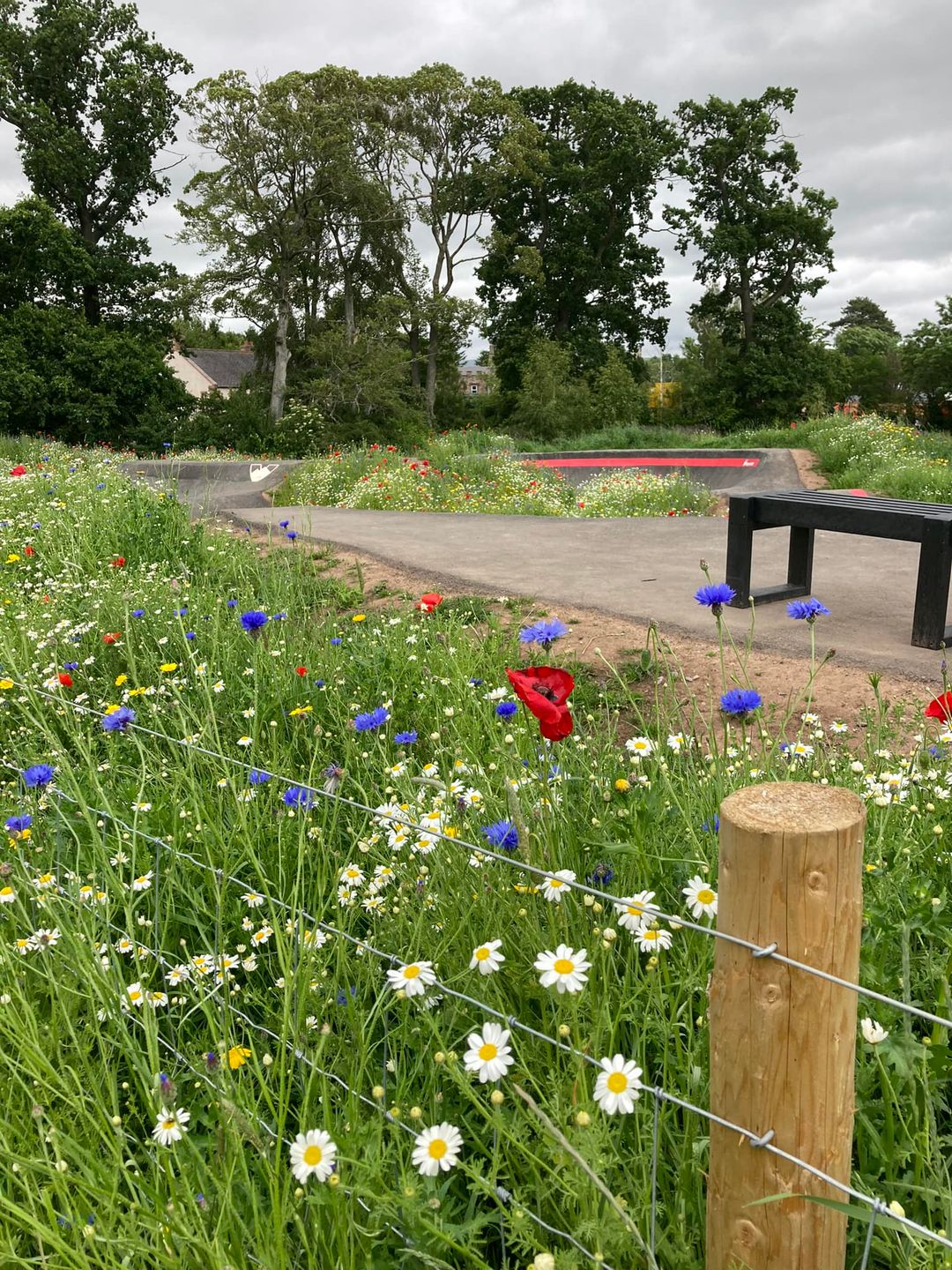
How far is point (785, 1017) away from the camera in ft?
3.39

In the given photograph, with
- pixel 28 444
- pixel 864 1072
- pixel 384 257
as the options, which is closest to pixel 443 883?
pixel 864 1072

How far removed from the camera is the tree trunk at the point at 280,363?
1078 inches

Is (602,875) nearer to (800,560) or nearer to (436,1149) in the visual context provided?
(436,1149)

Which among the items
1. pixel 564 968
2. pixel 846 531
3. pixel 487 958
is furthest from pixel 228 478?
pixel 564 968

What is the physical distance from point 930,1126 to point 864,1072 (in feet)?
0.33

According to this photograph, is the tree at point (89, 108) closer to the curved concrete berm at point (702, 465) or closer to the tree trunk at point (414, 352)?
the tree trunk at point (414, 352)

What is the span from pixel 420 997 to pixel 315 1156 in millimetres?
528

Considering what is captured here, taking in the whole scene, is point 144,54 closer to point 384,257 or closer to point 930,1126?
point 384,257

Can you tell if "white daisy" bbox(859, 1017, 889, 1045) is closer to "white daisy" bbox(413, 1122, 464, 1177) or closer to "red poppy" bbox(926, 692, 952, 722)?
"white daisy" bbox(413, 1122, 464, 1177)

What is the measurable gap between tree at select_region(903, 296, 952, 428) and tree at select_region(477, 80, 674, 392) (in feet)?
28.4

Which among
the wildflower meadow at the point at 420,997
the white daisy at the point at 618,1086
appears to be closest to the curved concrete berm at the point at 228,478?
the wildflower meadow at the point at 420,997

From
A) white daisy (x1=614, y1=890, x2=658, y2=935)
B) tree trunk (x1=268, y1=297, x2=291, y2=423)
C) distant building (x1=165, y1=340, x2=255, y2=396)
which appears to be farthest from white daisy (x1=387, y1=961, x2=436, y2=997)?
distant building (x1=165, y1=340, x2=255, y2=396)

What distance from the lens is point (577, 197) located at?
33062 millimetres

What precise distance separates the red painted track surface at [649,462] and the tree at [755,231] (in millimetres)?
14778
